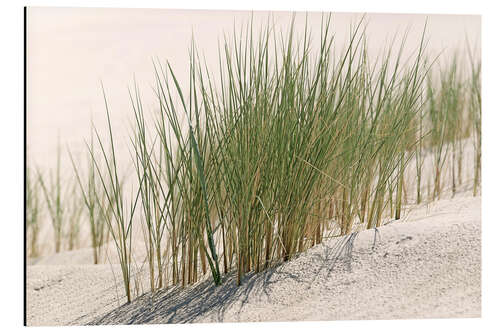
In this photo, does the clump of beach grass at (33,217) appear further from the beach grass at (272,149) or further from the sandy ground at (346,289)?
the sandy ground at (346,289)

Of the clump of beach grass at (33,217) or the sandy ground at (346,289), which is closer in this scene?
the sandy ground at (346,289)

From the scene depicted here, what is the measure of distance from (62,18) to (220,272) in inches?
54.1

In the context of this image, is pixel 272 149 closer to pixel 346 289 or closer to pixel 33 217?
pixel 346 289

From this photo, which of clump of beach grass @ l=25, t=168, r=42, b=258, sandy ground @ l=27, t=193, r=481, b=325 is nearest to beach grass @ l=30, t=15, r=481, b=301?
sandy ground @ l=27, t=193, r=481, b=325

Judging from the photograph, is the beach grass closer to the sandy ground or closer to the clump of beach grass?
the sandy ground

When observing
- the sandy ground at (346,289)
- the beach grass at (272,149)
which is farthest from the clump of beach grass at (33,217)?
the sandy ground at (346,289)

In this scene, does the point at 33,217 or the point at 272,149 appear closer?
the point at 272,149

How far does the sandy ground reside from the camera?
2.62 m

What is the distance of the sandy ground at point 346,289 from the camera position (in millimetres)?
2623

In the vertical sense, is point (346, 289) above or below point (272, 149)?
below

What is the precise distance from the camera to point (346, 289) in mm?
2648

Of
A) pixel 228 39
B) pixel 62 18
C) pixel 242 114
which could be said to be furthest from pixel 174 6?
pixel 242 114

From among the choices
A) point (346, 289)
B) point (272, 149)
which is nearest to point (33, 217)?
point (272, 149)

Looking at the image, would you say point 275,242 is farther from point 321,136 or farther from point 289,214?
point 321,136
